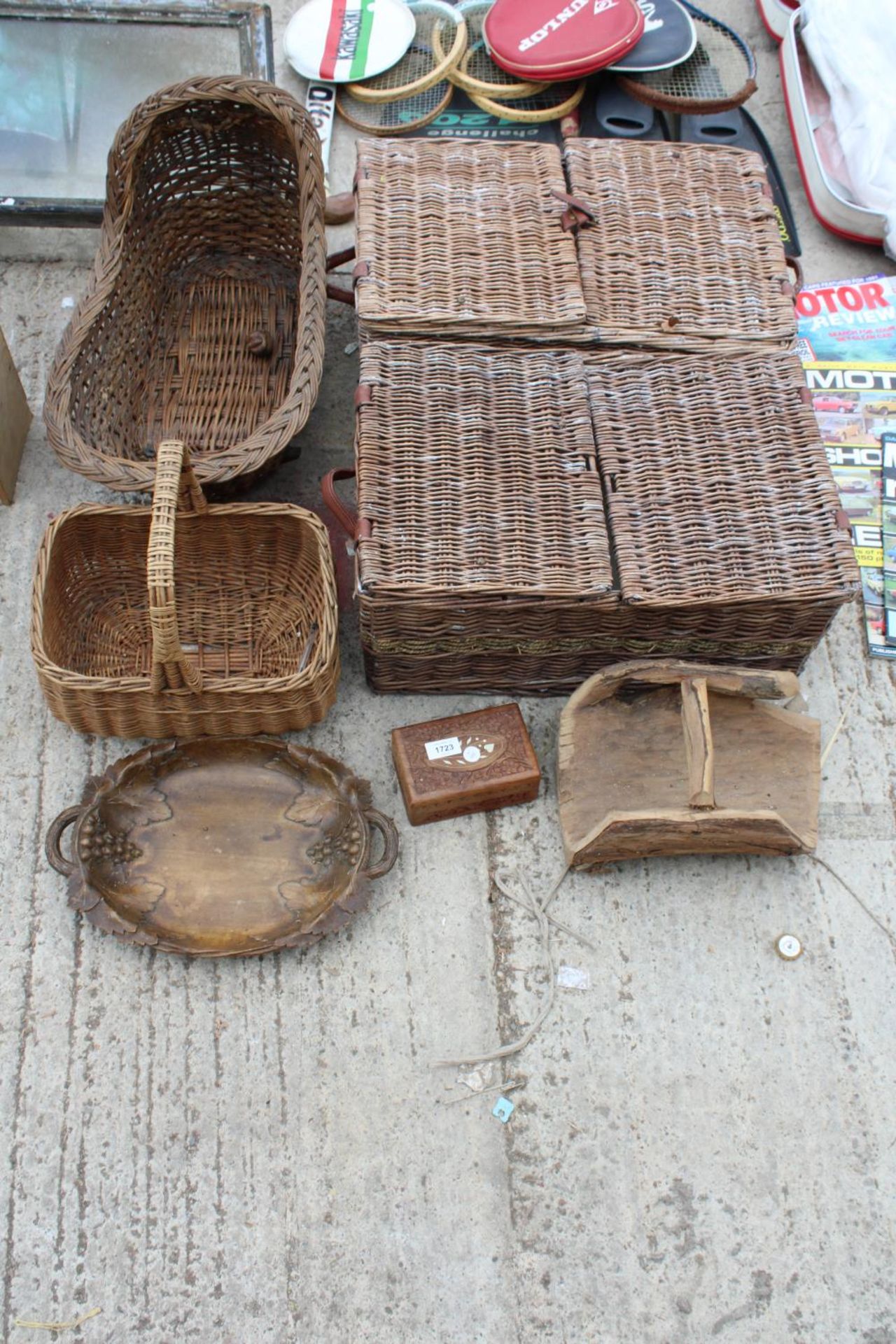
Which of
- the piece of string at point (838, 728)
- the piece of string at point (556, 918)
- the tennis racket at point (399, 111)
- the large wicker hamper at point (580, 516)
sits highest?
the tennis racket at point (399, 111)

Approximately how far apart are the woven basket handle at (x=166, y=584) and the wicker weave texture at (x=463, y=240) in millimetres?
611

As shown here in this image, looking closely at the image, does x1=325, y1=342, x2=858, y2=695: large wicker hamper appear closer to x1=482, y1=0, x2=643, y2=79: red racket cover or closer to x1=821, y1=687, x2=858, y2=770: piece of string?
x1=821, y1=687, x2=858, y2=770: piece of string

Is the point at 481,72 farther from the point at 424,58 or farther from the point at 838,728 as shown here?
the point at 838,728

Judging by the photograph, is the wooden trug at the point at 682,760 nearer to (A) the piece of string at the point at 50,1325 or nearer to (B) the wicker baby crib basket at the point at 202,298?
(B) the wicker baby crib basket at the point at 202,298

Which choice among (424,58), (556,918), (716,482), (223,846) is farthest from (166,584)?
(424,58)

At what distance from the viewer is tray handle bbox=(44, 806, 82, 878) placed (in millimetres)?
2072

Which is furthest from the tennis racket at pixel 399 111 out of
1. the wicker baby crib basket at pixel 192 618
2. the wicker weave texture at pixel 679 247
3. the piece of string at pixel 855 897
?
the piece of string at pixel 855 897

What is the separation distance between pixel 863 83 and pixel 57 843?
124 inches

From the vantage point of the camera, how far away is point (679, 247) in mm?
2479

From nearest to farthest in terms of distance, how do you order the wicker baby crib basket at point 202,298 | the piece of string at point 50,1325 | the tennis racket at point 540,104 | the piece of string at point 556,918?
the piece of string at point 50,1325 < the piece of string at point 556,918 < the wicker baby crib basket at point 202,298 < the tennis racket at point 540,104

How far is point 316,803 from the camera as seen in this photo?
7.24 ft

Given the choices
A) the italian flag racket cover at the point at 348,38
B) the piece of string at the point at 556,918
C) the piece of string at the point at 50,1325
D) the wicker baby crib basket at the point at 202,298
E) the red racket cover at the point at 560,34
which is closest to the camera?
the piece of string at the point at 50,1325

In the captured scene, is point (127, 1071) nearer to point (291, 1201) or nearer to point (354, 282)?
point (291, 1201)

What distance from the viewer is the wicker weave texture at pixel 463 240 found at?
92.0 inches
